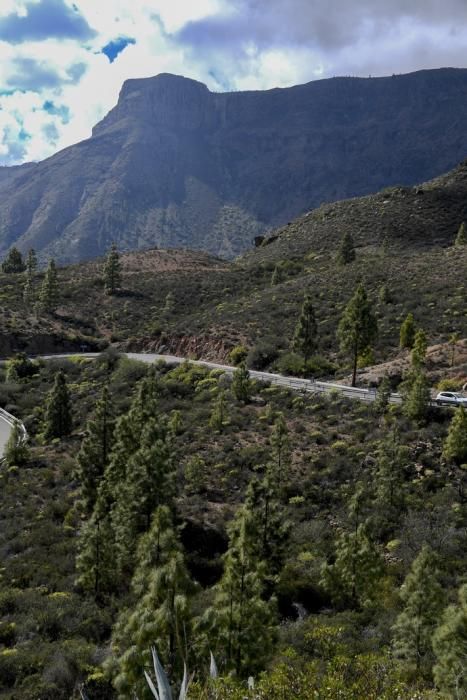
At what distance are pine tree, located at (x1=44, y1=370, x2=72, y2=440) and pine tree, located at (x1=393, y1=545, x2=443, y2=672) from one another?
3146 cm

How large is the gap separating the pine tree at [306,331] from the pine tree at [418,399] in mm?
14322

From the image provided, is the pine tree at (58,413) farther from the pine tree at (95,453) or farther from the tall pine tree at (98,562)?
the tall pine tree at (98,562)

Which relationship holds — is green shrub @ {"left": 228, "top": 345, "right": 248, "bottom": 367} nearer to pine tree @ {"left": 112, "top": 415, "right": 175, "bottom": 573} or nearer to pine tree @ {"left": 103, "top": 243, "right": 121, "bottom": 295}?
pine tree @ {"left": 112, "top": 415, "right": 175, "bottom": 573}

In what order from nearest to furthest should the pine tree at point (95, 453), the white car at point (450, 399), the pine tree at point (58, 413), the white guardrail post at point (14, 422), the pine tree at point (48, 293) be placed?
the pine tree at point (95, 453) → the white car at point (450, 399) → the pine tree at point (58, 413) → the white guardrail post at point (14, 422) → the pine tree at point (48, 293)

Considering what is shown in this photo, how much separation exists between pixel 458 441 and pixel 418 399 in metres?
4.49

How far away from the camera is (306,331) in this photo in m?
46.9

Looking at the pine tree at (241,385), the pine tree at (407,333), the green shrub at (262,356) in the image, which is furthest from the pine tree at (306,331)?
the pine tree at (407,333)

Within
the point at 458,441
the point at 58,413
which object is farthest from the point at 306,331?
the point at 58,413

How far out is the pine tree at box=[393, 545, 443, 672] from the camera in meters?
15.3

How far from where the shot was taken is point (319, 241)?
107 meters

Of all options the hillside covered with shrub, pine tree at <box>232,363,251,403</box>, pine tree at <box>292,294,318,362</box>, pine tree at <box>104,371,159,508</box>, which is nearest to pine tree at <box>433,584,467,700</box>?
the hillside covered with shrub

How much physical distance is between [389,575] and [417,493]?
7.15 m

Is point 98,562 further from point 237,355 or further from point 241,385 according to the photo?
point 237,355

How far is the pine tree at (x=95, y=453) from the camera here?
2916 centimetres
